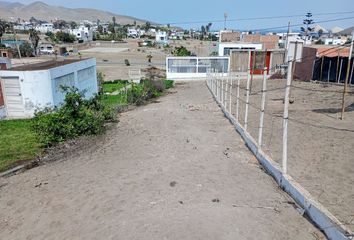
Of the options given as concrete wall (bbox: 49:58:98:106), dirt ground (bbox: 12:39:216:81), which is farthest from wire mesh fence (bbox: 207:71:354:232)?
dirt ground (bbox: 12:39:216:81)

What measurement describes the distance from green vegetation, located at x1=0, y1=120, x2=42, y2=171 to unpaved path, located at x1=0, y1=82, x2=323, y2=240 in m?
1.82

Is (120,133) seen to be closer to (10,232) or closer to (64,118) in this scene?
(64,118)

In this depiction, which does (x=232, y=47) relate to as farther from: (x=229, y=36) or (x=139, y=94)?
(x=229, y=36)

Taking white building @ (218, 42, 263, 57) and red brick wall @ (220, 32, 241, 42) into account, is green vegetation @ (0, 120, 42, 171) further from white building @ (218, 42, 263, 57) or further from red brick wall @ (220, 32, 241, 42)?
red brick wall @ (220, 32, 241, 42)

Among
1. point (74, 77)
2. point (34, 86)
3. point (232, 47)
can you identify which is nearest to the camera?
point (34, 86)

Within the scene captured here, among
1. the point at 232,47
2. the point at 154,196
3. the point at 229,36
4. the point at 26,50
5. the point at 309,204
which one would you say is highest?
the point at 229,36

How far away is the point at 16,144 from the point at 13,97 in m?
5.90

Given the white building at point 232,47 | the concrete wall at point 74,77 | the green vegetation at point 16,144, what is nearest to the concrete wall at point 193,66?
the white building at point 232,47

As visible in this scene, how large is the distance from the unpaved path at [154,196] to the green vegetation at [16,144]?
182cm

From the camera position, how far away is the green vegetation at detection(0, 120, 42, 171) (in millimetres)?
10361

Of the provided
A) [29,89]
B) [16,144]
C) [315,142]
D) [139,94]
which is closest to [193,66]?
[139,94]

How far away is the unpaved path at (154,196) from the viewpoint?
476 centimetres

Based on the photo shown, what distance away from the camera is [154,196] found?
593cm

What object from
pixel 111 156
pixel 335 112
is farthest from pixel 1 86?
pixel 335 112
